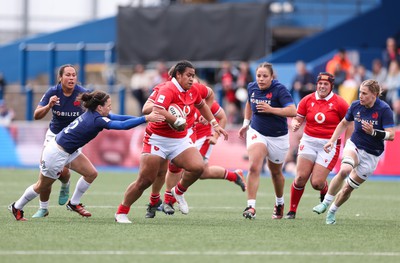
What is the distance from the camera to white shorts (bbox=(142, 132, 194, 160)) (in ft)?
40.5

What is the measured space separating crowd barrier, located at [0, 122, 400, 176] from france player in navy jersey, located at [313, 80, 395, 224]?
1026 cm

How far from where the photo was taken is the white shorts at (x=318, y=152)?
538 inches

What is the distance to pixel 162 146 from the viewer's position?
40.6 feet

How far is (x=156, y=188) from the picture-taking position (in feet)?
44.4

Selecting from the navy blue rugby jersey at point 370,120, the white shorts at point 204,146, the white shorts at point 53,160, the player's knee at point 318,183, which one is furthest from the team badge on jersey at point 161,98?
the white shorts at point 204,146

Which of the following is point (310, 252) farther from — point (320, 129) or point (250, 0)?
point (250, 0)

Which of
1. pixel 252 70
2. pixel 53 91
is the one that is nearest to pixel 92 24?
pixel 252 70

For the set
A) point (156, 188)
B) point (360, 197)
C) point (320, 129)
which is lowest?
point (360, 197)

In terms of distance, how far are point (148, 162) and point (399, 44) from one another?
1834 centimetres

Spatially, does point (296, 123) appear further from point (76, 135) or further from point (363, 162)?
point (76, 135)

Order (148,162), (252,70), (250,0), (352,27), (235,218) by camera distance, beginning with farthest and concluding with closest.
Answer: (250,0) < (352,27) < (252,70) < (235,218) < (148,162)

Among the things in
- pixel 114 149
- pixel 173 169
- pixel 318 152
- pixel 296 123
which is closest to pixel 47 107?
pixel 173 169

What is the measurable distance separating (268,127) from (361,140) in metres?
1.44

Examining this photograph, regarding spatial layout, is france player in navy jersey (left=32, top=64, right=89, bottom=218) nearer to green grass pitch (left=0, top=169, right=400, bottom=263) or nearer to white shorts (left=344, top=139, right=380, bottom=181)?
green grass pitch (left=0, top=169, right=400, bottom=263)
